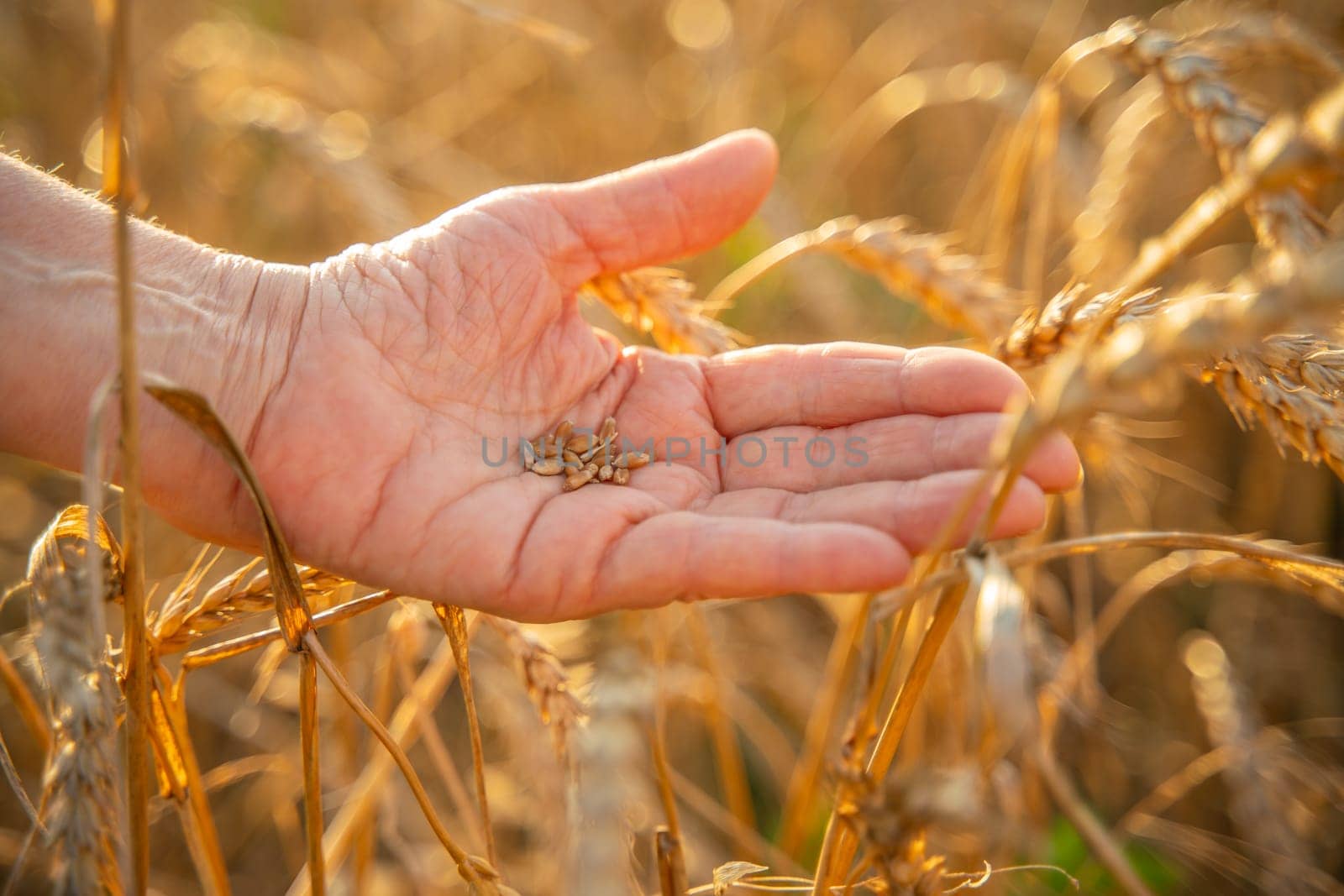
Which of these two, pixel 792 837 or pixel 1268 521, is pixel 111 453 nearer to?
pixel 792 837

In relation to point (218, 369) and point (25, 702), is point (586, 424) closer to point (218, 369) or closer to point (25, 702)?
point (218, 369)

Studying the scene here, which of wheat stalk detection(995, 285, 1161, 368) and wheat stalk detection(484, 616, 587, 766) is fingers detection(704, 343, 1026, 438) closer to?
wheat stalk detection(995, 285, 1161, 368)

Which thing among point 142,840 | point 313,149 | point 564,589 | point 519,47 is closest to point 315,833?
point 142,840

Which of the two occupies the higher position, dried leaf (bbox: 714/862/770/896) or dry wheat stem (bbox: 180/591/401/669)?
dry wheat stem (bbox: 180/591/401/669)

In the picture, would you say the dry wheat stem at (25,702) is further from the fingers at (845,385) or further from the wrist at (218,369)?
the fingers at (845,385)

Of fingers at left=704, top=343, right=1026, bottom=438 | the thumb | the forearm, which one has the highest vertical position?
the thumb

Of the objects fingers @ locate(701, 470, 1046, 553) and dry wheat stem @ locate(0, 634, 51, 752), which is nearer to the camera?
fingers @ locate(701, 470, 1046, 553)

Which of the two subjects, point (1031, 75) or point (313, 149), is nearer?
point (313, 149)

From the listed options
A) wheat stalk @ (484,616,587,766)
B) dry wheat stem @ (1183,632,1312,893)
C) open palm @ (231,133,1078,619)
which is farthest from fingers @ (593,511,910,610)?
dry wheat stem @ (1183,632,1312,893)
